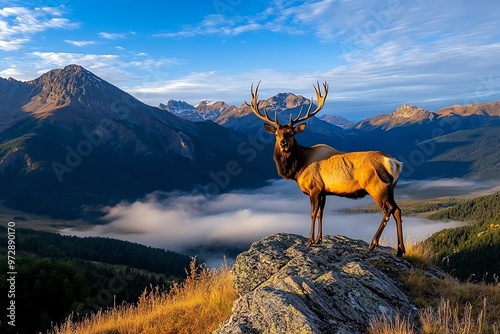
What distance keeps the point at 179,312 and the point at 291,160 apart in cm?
494

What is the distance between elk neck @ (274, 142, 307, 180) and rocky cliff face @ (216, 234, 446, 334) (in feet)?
6.65

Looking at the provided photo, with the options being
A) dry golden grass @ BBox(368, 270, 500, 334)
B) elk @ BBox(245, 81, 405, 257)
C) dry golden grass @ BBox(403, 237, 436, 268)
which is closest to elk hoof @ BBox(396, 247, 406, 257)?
elk @ BBox(245, 81, 405, 257)

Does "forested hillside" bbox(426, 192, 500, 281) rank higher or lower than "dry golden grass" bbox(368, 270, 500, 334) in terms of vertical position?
lower

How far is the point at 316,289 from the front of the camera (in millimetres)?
7578

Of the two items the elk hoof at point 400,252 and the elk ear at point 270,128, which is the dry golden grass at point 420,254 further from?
the elk ear at point 270,128

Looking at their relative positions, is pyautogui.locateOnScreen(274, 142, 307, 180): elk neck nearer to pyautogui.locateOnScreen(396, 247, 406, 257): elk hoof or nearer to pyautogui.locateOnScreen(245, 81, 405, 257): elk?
pyautogui.locateOnScreen(245, 81, 405, 257): elk

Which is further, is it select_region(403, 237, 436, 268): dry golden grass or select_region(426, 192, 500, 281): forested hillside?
select_region(426, 192, 500, 281): forested hillside

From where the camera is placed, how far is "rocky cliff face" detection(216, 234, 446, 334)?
6.69 metres

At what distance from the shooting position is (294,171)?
11.4 m

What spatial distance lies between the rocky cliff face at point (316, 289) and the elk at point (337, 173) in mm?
942

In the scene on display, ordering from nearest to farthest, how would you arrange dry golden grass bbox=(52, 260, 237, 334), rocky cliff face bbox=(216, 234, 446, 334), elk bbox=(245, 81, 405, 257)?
rocky cliff face bbox=(216, 234, 446, 334), dry golden grass bbox=(52, 260, 237, 334), elk bbox=(245, 81, 405, 257)

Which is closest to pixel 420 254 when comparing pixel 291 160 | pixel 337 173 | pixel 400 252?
pixel 400 252

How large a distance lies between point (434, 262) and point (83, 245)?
19415 centimetres

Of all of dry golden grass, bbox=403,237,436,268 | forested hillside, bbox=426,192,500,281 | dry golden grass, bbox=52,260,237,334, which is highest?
dry golden grass, bbox=403,237,436,268
